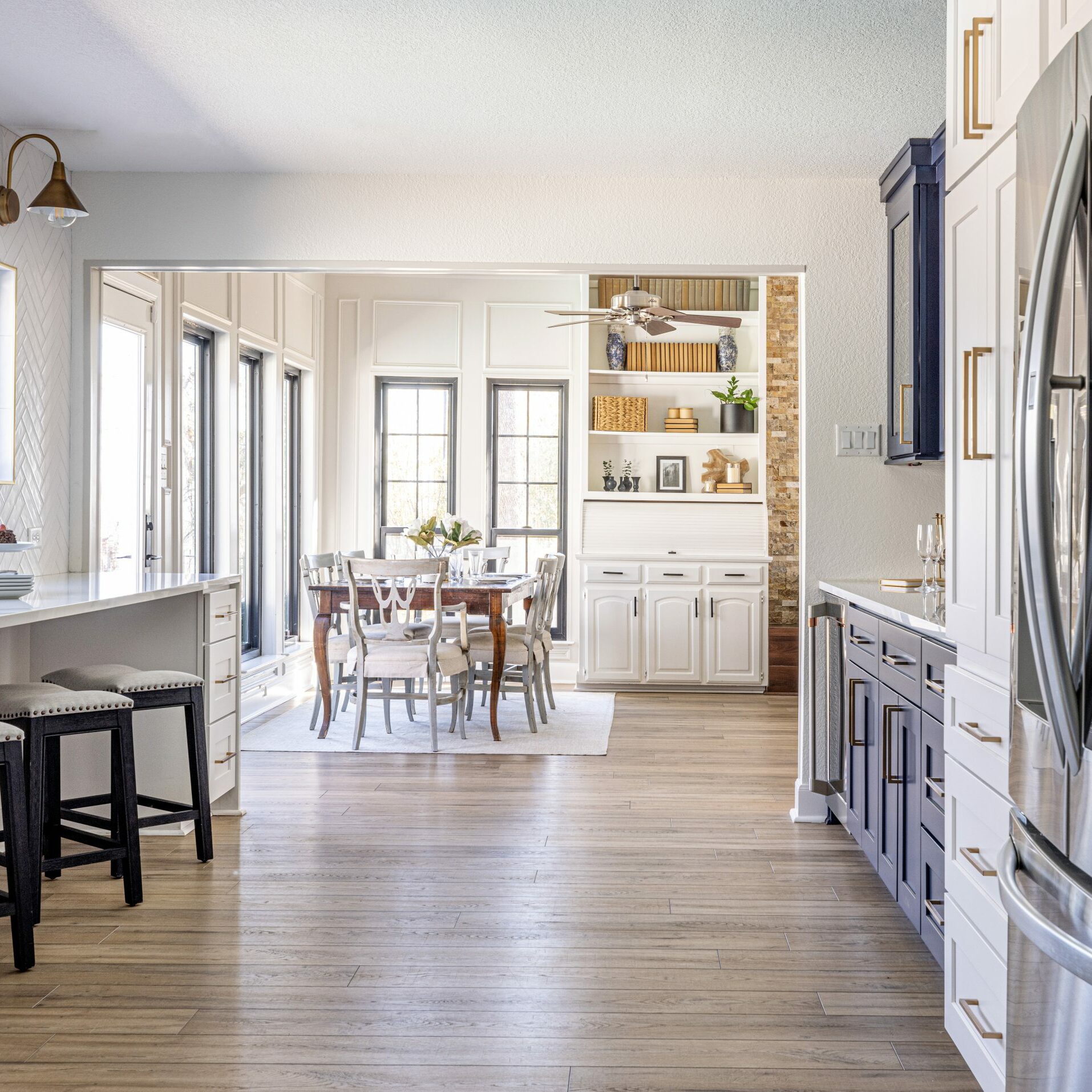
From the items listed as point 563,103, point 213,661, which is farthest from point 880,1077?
point 563,103

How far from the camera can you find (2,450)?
3.85 metres

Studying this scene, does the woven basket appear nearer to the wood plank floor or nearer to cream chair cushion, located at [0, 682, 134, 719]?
the wood plank floor

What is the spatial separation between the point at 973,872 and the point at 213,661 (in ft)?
8.86

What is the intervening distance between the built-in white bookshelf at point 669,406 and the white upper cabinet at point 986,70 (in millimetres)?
5173

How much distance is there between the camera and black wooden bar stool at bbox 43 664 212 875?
3334 mm

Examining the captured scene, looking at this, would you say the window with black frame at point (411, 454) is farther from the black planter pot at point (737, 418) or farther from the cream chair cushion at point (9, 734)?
the cream chair cushion at point (9, 734)

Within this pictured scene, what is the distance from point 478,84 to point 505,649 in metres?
3.08

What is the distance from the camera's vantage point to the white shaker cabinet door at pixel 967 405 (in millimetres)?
2070

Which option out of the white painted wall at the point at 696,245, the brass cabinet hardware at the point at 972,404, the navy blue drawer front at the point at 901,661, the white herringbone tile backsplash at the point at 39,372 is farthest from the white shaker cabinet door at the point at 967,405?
the white herringbone tile backsplash at the point at 39,372

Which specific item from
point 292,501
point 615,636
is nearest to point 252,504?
point 292,501

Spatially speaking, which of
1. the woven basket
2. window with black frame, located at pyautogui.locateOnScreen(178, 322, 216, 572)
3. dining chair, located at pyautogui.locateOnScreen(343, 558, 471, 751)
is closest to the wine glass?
dining chair, located at pyautogui.locateOnScreen(343, 558, 471, 751)

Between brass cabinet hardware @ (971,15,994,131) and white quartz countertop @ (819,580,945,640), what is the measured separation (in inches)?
42.2

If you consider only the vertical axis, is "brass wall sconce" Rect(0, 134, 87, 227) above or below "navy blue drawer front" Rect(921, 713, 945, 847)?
above

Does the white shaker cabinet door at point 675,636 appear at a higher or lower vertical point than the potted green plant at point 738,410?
lower
